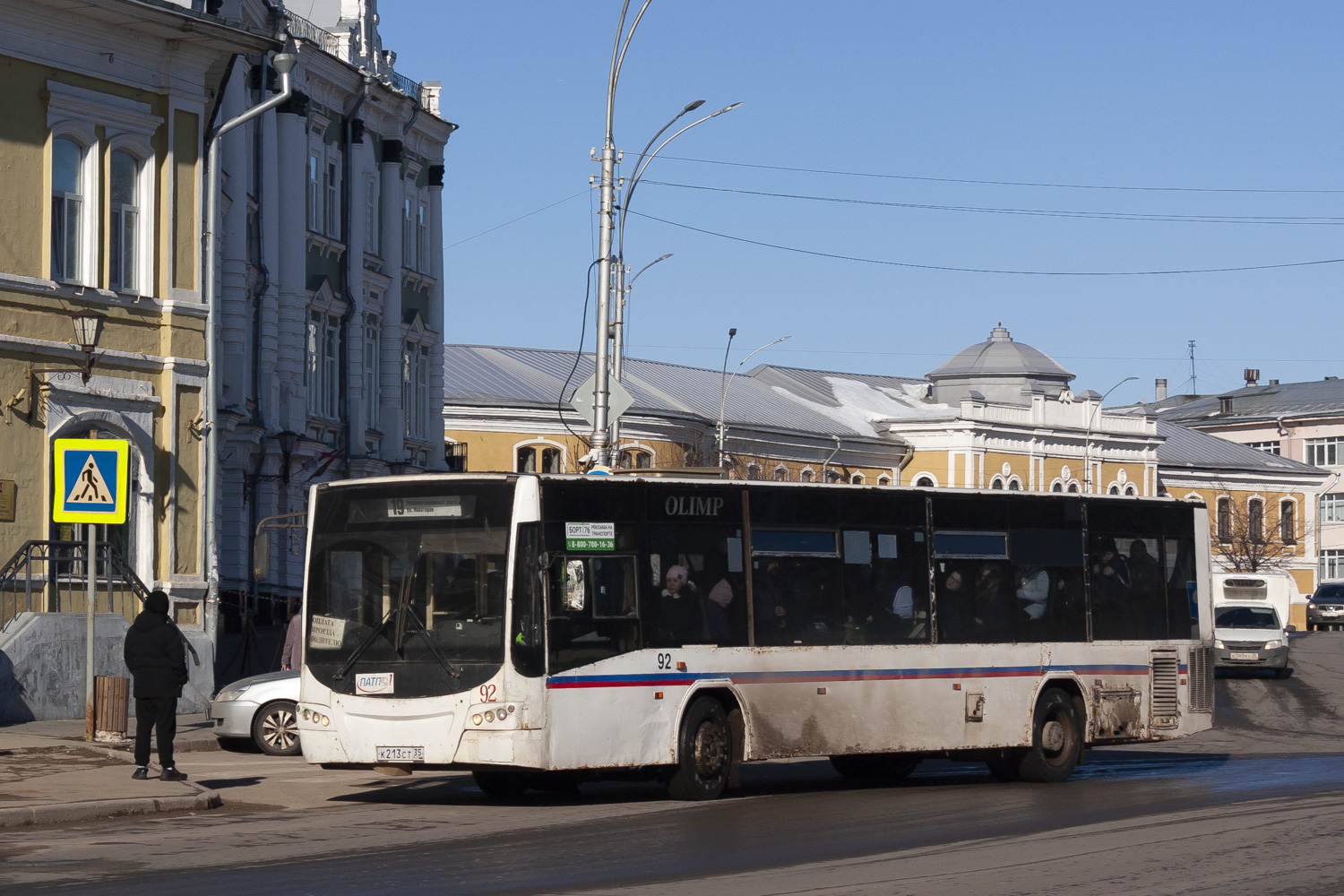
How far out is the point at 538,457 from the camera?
71.7 meters

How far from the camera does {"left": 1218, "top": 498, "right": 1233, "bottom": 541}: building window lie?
10269 cm

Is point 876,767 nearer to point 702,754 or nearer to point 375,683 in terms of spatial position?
point 702,754

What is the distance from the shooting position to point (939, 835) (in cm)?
1422

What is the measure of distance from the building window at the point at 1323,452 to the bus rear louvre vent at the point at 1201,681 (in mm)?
99027

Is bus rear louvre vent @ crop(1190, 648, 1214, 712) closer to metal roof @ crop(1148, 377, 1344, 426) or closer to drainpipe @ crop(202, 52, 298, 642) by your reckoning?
drainpipe @ crop(202, 52, 298, 642)

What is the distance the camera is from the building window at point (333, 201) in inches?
1619

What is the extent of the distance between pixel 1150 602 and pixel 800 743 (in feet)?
17.9

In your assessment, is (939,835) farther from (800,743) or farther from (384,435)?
(384,435)

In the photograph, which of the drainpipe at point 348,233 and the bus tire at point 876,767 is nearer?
the bus tire at point 876,767

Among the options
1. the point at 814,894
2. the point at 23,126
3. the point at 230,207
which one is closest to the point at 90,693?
the point at 23,126

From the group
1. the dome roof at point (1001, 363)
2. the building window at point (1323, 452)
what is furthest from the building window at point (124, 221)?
the building window at point (1323, 452)

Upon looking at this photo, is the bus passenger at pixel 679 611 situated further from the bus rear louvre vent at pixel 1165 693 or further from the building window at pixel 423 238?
the building window at pixel 423 238

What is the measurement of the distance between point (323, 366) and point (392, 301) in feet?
12.7

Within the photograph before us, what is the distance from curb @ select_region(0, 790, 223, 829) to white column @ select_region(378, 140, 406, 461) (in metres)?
28.2
